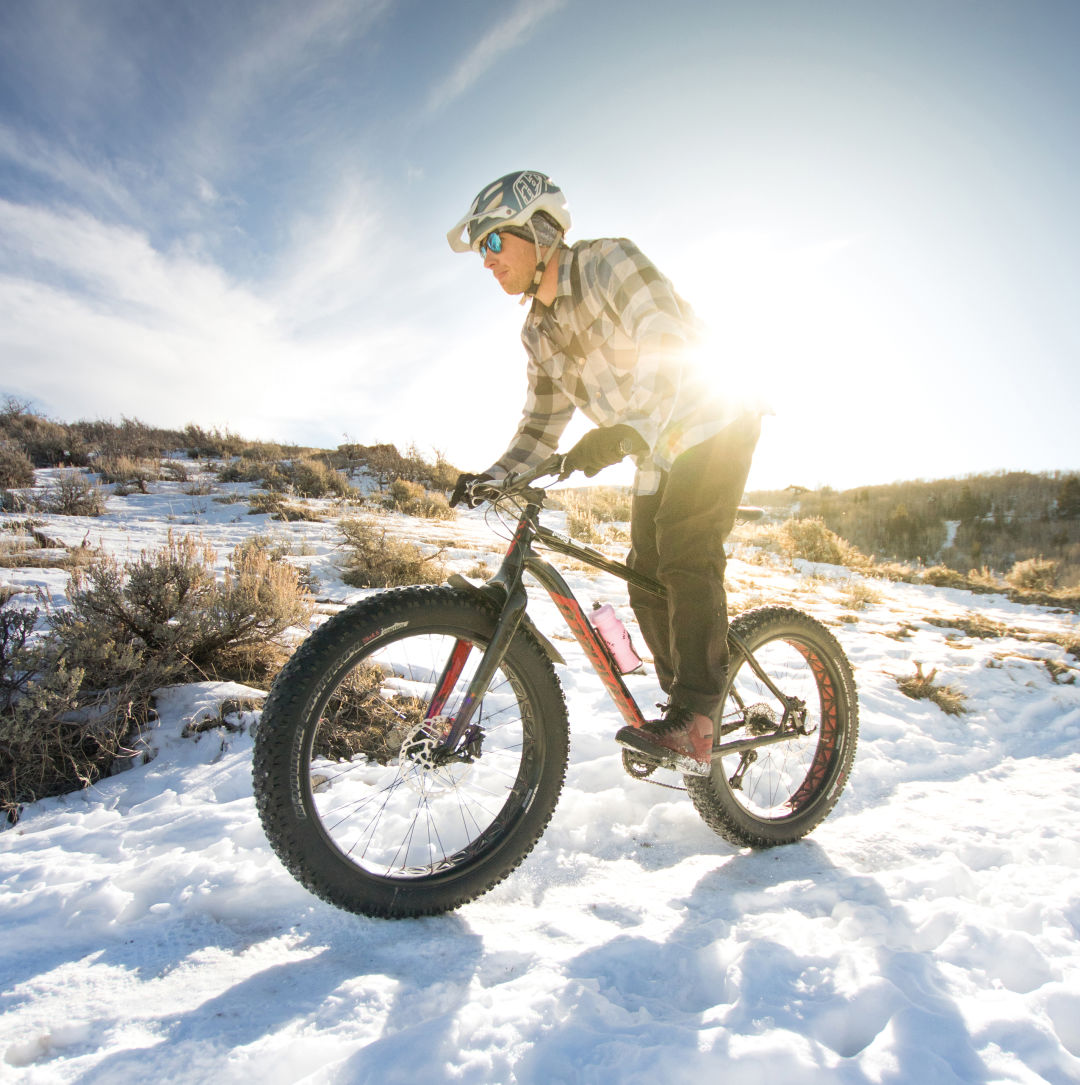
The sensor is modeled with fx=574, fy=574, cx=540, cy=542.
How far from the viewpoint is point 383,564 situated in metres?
5.59

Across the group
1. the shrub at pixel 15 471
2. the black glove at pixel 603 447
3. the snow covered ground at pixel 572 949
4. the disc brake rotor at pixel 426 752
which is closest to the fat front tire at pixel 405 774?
the disc brake rotor at pixel 426 752

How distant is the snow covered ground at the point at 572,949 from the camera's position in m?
1.11

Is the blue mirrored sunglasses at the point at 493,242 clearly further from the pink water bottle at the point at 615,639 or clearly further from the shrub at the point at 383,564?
the shrub at the point at 383,564

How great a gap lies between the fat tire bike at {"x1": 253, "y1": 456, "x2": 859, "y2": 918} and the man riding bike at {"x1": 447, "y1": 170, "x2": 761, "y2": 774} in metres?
0.20

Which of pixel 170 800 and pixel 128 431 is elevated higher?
pixel 128 431

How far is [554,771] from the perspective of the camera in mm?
1949

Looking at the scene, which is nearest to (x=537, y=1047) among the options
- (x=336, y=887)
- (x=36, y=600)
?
(x=336, y=887)

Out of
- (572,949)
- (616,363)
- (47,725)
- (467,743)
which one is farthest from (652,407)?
(47,725)

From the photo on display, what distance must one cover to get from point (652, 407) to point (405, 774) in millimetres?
1459

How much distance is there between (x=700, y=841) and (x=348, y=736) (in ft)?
5.34

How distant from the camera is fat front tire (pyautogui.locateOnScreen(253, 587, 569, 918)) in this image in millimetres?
1514

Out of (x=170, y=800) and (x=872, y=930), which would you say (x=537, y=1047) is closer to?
(x=872, y=930)

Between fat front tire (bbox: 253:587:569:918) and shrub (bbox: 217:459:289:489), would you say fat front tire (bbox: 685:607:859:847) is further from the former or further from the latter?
shrub (bbox: 217:459:289:489)

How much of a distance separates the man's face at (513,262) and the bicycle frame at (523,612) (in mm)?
857
